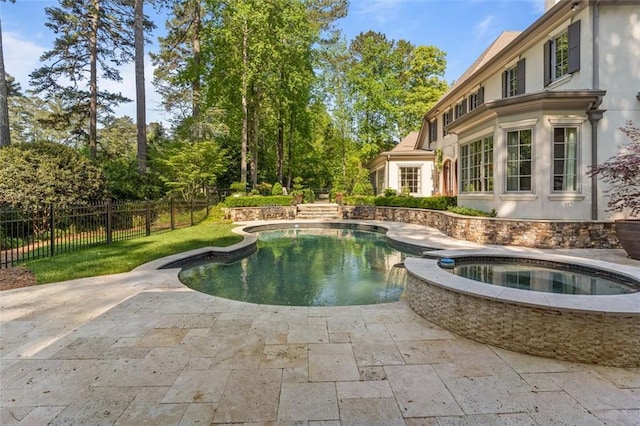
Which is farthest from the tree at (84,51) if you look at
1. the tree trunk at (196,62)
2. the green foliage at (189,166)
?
the green foliage at (189,166)

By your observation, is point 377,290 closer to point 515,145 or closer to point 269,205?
point 515,145

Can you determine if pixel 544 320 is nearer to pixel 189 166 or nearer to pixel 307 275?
pixel 307 275

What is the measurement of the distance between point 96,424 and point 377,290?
4812 mm

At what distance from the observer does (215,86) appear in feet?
68.8

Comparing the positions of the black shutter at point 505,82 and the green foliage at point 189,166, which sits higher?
the black shutter at point 505,82

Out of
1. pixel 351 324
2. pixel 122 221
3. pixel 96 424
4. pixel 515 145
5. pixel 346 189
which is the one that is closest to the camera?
pixel 96 424

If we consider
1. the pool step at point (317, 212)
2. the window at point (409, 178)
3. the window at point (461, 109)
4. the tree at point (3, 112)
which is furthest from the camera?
the window at point (409, 178)

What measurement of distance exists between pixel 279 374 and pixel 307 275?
4.65 m

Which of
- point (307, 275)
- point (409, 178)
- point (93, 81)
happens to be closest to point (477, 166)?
point (307, 275)

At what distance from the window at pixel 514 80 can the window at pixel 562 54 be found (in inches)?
41.4

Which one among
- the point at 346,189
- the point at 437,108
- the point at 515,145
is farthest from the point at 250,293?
the point at 346,189

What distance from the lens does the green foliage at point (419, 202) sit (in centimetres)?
1422

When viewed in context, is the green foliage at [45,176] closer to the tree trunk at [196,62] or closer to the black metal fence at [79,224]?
the black metal fence at [79,224]

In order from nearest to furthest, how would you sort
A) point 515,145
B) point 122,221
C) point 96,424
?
point 96,424
point 515,145
point 122,221
